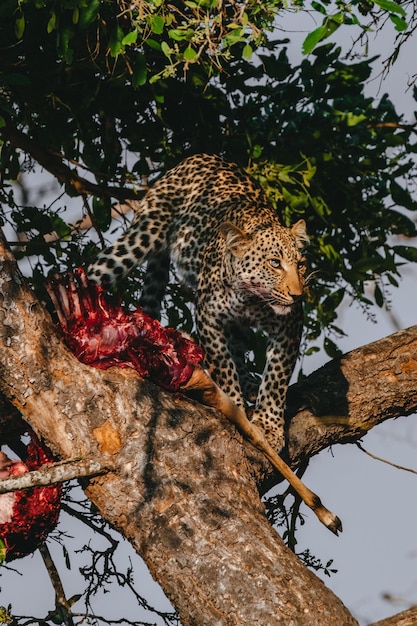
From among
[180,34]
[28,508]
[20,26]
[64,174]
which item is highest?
[64,174]

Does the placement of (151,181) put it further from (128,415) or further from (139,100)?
(128,415)

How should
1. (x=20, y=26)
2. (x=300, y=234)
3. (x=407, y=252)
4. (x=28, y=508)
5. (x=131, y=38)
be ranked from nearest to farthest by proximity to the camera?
(x=28, y=508) < (x=131, y=38) < (x=20, y=26) < (x=300, y=234) < (x=407, y=252)

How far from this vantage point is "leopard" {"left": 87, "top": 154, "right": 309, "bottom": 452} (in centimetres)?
690

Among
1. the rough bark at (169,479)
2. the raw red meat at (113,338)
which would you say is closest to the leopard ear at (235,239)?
the raw red meat at (113,338)

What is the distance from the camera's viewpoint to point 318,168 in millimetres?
7492

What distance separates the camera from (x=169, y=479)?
532 centimetres

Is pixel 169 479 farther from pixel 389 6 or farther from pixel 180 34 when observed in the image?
pixel 389 6

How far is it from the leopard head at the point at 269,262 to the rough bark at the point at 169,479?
1.25 meters

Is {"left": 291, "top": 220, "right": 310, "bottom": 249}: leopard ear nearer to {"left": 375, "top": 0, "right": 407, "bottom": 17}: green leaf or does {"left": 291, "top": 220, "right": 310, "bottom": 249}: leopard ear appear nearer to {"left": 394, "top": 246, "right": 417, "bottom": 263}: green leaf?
{"left": 394, "top": 246, "right": 417, "bottom": 263}: green leaf

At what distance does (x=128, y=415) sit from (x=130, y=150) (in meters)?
2.84

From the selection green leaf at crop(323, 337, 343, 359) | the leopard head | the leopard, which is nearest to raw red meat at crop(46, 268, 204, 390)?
the leopard

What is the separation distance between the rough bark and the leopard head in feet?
4.10

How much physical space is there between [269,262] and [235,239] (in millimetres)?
291

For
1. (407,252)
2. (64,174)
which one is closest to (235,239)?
(407,252)
